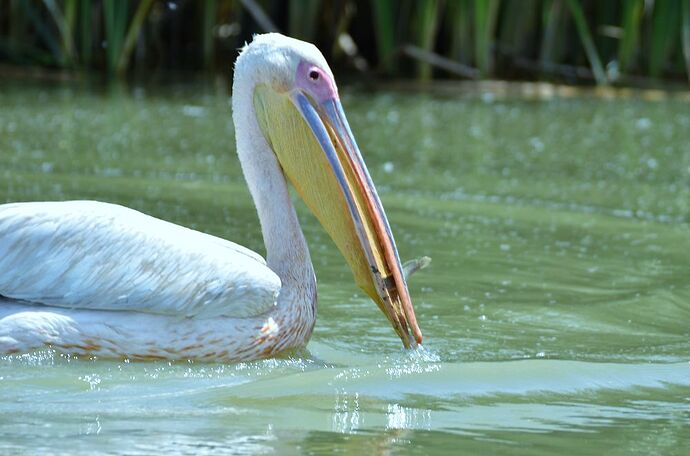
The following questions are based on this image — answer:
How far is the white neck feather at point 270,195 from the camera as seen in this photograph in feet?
13.3

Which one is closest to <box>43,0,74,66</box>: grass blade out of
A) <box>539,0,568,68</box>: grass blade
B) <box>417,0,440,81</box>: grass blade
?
<box>417,0,440,81</box>: grass blade

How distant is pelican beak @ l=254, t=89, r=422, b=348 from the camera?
12.8ft

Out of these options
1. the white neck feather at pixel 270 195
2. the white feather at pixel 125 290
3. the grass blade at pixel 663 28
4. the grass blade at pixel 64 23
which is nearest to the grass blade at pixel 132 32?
the grass blade at pixel 64 23

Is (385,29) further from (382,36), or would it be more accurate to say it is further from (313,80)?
(313,80)

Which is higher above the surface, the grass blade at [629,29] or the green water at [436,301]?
the grass blade at [629,29]

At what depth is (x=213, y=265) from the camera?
148 inches

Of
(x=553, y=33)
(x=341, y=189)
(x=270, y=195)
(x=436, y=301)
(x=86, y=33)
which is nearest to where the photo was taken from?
(x=341, y=189)

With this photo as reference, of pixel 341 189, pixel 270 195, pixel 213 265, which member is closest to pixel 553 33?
pixel 270 195

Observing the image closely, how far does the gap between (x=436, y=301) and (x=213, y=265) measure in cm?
112

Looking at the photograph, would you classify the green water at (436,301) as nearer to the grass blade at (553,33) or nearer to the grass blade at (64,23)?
the grass blade at (64,23)

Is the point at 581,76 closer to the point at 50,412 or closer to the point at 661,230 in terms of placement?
the point at 661,230

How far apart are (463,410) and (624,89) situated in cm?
869

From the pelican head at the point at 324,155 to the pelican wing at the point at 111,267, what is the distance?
0.34m

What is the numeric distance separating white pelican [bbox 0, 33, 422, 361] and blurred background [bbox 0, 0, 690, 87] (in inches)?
247
